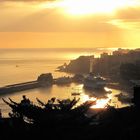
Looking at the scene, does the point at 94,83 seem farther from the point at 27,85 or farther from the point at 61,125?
the point at 61,125

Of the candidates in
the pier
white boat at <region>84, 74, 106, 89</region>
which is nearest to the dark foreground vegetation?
the pier

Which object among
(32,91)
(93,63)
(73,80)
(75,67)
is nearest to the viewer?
(32,91)

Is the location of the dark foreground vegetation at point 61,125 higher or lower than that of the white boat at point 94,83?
higher

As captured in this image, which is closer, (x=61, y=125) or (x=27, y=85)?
(x=61, y=125)

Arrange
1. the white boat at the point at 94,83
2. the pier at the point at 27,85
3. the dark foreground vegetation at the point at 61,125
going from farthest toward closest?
the white boat at the point at 94,83 → the pier at the point at 27,85 → the dark foreground vegetation at the point at 61,125

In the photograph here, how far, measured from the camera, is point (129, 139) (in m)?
14.5

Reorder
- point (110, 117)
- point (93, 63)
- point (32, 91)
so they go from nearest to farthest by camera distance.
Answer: point (110, 117)
point (32, 91)
point (93, 63)

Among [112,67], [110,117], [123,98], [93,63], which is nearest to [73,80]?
[112,67]

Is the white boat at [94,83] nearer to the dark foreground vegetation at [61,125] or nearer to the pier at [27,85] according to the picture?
the pier at [27,85]

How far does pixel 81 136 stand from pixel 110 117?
2586 millimetres

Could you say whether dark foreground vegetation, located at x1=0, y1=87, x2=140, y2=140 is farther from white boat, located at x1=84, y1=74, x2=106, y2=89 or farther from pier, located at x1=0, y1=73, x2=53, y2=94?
white boat, located at x1=84, y1=74, x2=106, y2=89

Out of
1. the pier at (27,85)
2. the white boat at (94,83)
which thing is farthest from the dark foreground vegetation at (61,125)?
the white boat at (94,83)

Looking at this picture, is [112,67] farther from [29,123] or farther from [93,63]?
[29,123]

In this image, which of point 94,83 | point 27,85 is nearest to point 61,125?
point 94,83
